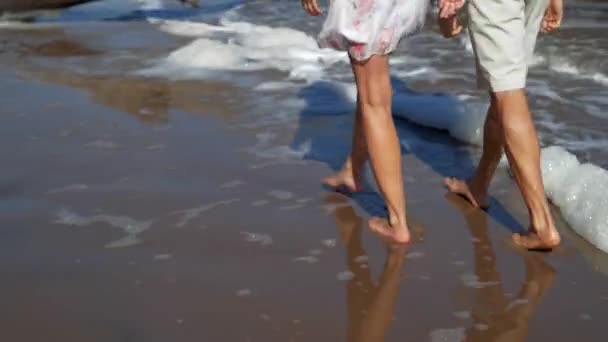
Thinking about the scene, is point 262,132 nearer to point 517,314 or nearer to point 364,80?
point 364,80

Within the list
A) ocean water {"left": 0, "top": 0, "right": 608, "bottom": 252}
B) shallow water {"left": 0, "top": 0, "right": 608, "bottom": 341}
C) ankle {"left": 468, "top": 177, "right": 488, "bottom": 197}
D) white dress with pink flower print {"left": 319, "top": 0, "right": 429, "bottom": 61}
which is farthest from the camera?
ocean water {"left": 0, "top": 0, "right": 608, "bottom": 252}

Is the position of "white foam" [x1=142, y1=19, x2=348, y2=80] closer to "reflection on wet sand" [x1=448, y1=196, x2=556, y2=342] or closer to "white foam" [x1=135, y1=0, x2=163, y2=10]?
"white foam" [x1=135, y1=0, x2=163, y2=10]

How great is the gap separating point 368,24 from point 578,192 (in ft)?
4.03

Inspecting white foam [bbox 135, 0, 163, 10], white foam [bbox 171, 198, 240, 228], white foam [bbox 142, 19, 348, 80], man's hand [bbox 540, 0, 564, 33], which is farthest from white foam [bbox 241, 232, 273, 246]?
white foam [bbox 135, 0, 163, 10]

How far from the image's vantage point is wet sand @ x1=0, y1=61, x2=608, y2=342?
2707mm

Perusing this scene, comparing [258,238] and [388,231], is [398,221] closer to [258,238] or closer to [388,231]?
[388,231]

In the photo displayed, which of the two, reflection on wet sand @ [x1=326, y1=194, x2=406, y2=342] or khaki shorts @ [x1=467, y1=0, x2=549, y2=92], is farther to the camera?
khaki shorts @ [x1=467, y1=0, x2=549, y2=92]

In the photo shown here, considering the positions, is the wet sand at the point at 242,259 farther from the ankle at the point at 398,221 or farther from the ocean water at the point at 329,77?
the ocean water at the point at 329,77

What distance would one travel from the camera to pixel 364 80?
10.8ft

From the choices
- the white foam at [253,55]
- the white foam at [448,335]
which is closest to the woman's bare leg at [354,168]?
the white foam at [448,335]

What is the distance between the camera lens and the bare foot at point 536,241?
321 cm

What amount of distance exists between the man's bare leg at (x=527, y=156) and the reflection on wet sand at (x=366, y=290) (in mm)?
500

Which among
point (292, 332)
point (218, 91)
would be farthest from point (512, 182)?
point (218, 91)

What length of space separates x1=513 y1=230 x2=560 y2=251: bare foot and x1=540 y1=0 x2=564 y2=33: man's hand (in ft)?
2.73
